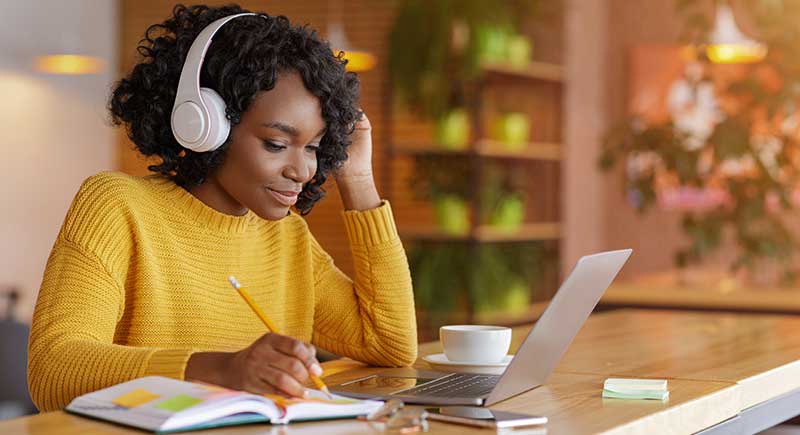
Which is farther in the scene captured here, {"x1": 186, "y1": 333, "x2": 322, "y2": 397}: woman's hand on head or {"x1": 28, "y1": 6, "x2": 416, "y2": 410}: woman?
{"x1": 28, "y1": 6, "x2": 416, "y2": 410}: woman

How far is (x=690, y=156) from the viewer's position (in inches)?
181

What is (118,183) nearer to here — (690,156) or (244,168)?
(244,168)

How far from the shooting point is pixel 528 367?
5.22 feet

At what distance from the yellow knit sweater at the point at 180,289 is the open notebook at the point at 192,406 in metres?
0.11

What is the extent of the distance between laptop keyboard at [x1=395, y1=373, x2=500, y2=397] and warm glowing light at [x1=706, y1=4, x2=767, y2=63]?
3.20 metres

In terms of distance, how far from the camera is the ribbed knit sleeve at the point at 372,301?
1.98 metres

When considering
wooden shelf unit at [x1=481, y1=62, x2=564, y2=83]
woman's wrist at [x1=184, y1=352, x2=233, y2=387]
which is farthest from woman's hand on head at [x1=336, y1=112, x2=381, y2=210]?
wooden shelf unit at [x1=481, y1=62, x2=564, y2=83]

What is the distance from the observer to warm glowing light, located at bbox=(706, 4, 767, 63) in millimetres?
4691

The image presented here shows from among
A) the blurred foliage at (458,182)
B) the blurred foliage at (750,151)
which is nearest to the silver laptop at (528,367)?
the blurred foliage at (750,151)

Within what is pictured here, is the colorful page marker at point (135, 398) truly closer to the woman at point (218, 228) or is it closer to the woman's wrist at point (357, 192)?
the woman at point (218, 228)

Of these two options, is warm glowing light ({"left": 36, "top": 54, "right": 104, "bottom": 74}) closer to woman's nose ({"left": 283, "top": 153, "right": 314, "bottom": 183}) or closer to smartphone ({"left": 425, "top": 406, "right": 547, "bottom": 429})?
woman's nose ({"left": 283, "top": 153, "right": 314, "bottom": 183})

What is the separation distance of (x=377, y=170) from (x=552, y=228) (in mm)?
942

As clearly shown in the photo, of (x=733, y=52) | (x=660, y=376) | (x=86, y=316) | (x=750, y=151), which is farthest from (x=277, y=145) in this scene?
(x=733, y=52)

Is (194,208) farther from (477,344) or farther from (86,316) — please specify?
(477,344)
